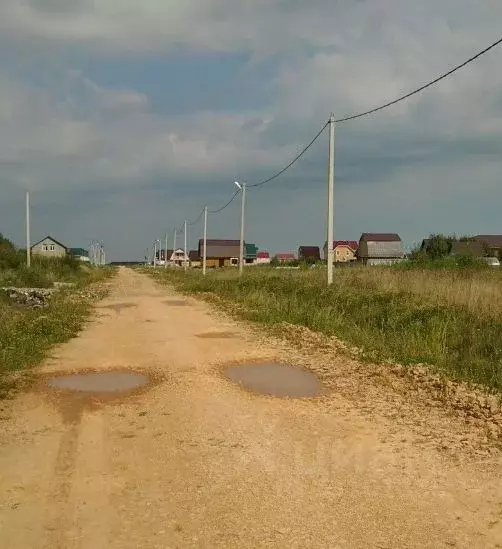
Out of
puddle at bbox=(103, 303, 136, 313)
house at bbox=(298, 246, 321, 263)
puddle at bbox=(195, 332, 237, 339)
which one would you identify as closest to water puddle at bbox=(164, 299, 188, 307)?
puddle at bbox=(103, 303, 136, 313)

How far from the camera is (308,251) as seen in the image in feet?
374

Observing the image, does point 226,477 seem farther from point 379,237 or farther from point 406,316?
point 379,237

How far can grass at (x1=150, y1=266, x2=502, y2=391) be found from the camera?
10.1m

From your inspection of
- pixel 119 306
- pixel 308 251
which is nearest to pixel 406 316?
pixel 119 306

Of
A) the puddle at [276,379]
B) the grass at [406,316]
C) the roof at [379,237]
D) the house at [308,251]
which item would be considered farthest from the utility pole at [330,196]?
the house at [308,251]

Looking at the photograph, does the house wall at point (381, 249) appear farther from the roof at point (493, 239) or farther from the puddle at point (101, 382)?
the puddle at point (101, 382)

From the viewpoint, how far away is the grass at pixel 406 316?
33.1 ft

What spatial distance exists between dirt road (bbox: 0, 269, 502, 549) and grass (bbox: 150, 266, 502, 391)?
2.55m

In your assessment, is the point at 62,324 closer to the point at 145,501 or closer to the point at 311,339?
the point at 311,339

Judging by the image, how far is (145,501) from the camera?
4.51m

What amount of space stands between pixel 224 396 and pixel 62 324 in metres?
8.07

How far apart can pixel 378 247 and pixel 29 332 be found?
8209 cm

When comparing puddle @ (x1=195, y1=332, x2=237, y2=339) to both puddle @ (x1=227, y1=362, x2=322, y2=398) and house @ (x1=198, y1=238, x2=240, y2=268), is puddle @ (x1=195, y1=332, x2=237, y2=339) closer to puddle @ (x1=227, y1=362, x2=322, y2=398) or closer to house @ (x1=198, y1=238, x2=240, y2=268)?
puddle @ (x1=227, y1=362, x2=322, y2=398)

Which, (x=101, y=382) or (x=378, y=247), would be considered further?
(x=378, y=247)
